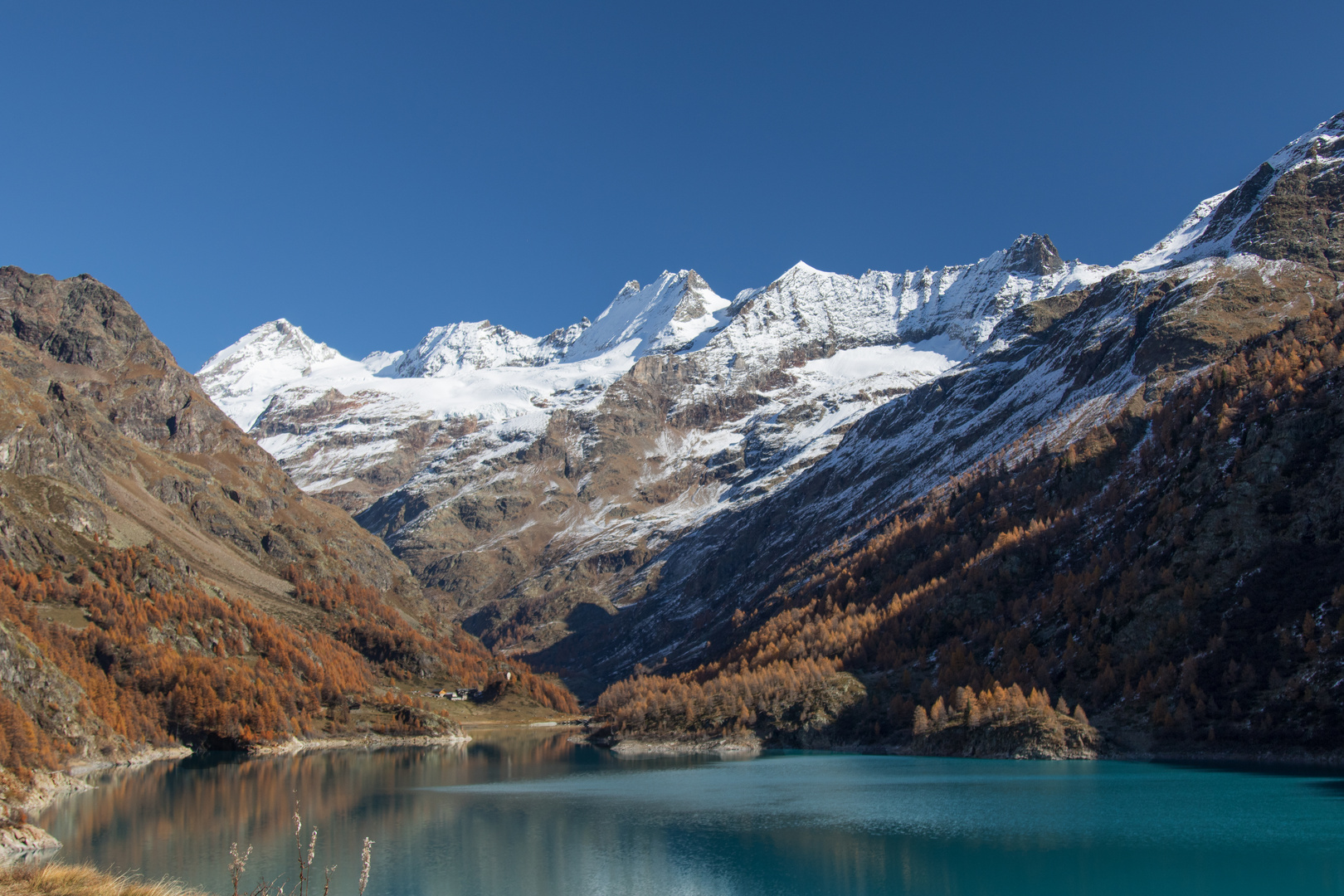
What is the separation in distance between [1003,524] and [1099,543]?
122ft

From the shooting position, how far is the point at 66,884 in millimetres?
28812

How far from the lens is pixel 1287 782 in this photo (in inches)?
3524

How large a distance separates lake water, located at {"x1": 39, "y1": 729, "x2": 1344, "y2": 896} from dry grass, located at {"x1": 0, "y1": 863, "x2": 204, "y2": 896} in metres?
32.7

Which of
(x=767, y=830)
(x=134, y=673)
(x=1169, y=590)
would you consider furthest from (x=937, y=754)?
(x=134, y=673)

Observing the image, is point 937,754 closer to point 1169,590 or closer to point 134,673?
point 1169,590

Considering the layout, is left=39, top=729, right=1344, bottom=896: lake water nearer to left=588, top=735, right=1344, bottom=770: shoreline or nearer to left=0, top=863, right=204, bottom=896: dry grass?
left=588, top=735, right=1344, bottom=770: shoreline

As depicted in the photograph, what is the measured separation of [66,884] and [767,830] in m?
61.1

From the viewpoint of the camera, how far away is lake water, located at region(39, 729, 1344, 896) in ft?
200

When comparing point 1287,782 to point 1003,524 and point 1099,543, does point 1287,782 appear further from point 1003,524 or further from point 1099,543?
point 1003,524

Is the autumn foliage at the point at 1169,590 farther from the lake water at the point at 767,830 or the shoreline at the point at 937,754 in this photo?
the lake water at the point at 767,830

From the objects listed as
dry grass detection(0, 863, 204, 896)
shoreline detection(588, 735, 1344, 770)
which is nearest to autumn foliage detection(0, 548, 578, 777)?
shoreline detection(588, 735, 1344, 770)

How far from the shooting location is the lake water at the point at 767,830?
60906 mm

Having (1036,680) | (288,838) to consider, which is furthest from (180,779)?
(1036,680)

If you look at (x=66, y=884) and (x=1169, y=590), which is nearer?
(x=66, y=884)
